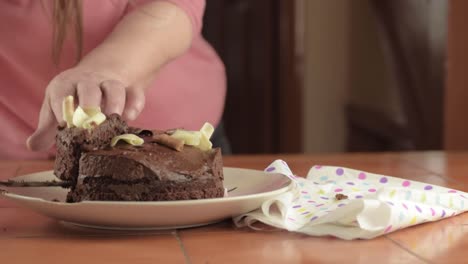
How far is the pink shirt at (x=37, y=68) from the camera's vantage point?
1.77 meters

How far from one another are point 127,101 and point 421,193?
42 cm

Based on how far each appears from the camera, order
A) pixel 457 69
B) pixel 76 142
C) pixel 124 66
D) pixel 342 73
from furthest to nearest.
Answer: pixel 342 73 < pixel 457 69 < pixel 124 66 < pixel 76 142

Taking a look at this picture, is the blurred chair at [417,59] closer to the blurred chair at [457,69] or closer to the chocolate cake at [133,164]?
the blurred chair at [457,69]

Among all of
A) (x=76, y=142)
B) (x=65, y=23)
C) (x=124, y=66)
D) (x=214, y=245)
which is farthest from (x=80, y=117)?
(x=65, y=23)

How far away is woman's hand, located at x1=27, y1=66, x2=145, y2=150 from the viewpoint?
121 cm

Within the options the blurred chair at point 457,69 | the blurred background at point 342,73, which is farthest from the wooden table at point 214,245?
the blurred background at point 342,73

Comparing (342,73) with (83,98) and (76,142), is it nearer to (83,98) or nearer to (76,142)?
(83,98)

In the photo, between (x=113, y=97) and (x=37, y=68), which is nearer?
(x=113, y=97)

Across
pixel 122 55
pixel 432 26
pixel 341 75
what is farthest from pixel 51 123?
pixel 341 75

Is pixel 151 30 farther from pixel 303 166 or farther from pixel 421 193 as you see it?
pixel 421 193

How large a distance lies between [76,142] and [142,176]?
115 millimetres

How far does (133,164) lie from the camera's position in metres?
0.98

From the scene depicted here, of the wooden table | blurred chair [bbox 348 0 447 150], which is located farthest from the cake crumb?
blurred chair [bbox 348 0 447 150]

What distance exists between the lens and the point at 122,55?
1.48 meters
